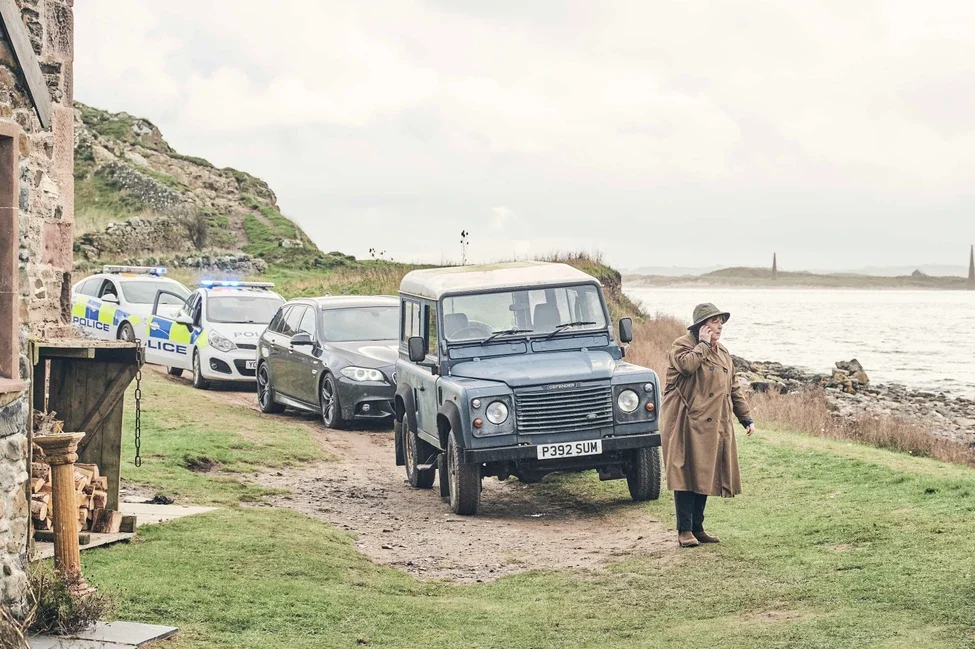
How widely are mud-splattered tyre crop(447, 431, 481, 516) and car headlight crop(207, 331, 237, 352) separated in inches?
444

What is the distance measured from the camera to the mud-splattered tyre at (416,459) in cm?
1452

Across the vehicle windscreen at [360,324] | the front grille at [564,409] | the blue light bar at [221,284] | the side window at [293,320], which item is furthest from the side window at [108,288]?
the front grille at [564,409]

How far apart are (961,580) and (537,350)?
5612 mm

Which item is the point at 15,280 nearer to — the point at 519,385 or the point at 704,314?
the point at 704,314

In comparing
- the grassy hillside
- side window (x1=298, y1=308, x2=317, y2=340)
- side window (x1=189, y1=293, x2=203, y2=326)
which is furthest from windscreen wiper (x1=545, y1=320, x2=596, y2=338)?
the grassy hillside

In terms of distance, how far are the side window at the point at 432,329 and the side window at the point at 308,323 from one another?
6.32 metres

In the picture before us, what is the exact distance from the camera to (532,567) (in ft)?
35.6

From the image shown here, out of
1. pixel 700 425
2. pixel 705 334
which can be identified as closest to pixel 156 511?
pixel 700 425

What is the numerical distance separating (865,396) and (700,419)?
29525 mm

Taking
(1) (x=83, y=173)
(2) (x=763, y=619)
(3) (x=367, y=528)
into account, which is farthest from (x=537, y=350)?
(1) (x=83, y=173)

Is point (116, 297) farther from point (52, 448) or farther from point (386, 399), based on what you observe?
point (52, 448)

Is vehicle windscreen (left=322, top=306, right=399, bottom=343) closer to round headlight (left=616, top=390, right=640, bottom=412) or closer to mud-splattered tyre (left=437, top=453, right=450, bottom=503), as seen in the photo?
mud-splattered tyre (left=437, top=453, right=450, bottom=503)

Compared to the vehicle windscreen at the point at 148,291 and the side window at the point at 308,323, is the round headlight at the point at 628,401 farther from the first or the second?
the vehicle windscreen at the point at 148,291

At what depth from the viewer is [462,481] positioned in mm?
12641
